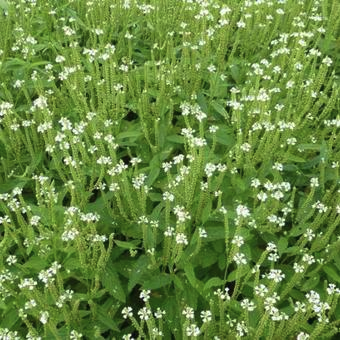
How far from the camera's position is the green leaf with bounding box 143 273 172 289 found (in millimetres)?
3318

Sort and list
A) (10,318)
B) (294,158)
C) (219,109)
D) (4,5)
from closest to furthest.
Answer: (10,318) < (294,158) < (219,109) < (4,5)

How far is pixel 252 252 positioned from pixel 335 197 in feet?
2.35

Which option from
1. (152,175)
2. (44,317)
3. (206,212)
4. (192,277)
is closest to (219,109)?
(152,175)

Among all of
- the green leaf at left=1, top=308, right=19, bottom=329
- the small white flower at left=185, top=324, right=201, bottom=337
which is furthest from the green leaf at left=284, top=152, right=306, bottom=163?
the green leaf at left=1, top=308, right=19, bottom=329

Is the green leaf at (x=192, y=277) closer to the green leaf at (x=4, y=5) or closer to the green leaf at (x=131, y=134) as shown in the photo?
the green leaf at (x=131, y=134)

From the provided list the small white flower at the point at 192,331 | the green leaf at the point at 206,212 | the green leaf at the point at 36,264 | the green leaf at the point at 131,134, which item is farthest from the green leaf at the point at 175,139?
the small white flower at the point at 192,331

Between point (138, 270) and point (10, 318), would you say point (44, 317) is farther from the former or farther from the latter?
point (138, 270)

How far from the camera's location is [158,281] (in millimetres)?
3346

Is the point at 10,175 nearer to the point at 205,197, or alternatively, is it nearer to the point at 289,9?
the point at 205,197

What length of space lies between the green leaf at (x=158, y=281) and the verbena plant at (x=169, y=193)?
0.01 m

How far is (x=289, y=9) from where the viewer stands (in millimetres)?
5508

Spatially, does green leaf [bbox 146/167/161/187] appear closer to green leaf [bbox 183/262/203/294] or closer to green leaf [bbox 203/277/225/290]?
green leaf [bbox 183/262/203/294]

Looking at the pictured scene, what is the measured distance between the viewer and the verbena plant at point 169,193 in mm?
3098

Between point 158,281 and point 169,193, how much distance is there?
60 centimetres
